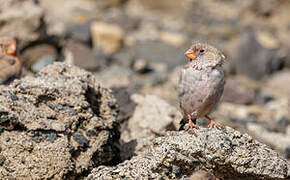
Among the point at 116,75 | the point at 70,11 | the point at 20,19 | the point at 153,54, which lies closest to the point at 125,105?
the point at 20,19

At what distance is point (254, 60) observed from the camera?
1459cm

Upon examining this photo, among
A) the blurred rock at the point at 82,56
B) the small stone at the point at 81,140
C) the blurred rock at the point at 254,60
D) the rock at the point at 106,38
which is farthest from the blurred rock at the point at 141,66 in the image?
the small stone at the point at 81,140

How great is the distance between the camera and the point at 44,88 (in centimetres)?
490

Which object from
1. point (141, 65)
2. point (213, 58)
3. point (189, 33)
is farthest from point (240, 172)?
point (189, 33)

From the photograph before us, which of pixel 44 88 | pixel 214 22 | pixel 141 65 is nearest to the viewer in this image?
pixel 44 88

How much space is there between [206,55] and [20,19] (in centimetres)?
574

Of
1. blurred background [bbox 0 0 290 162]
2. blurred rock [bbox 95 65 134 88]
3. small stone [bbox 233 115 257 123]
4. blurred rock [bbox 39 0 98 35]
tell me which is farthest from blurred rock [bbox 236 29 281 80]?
blurred rock [bbox 39 0 98 35]

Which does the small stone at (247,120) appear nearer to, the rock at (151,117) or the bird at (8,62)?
the rock at (151,117)

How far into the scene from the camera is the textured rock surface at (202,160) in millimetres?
4262

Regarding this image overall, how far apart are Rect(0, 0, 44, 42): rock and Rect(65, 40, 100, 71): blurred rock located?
4.36 feet

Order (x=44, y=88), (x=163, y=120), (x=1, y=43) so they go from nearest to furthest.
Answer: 1. (x=44, y=88)
2. (x=163, y=120)
3. (x=1, y=43)

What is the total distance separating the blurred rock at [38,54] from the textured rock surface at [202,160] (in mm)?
5335

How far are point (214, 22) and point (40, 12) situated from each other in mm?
9678

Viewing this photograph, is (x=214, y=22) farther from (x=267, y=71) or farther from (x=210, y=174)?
(x=210, y=174)
